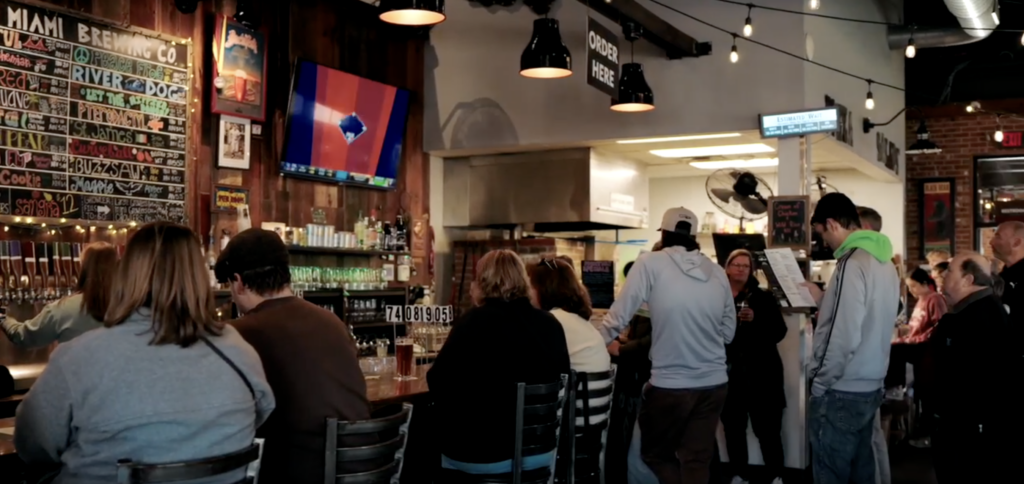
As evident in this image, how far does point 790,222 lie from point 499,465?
13.6ft

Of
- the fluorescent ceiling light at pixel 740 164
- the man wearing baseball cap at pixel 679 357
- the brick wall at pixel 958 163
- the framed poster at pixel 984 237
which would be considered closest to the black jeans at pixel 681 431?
the man wearing baseball cap at pixel 679 357

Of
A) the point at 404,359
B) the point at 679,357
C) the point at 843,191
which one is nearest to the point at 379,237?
the point at 404,359

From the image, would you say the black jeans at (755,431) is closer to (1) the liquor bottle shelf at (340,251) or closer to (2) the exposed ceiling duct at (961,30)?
(1) the liquor bottle shelf at (340,251)

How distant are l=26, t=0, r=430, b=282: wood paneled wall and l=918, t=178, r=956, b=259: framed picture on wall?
261 inches

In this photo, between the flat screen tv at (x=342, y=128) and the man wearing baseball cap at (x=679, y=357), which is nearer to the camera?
the man wearing baseball cap at (x=679, y=357)

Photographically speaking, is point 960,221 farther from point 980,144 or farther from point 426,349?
point 426,349

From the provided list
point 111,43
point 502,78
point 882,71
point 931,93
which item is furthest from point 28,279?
point 931,93

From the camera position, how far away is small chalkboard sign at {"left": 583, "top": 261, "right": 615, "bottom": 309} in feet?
24.1

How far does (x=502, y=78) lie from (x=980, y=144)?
6.61 meters

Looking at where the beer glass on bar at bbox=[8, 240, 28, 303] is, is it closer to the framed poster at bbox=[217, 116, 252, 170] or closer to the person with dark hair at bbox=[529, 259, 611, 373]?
the framed poster at bbox=[217, 116, 252, 170]

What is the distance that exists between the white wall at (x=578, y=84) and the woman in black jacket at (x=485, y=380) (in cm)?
419

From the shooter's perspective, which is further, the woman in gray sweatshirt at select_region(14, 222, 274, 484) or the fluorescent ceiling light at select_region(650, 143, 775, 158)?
Result: the fluorescent ceiling light at select_region(650, 143, 775, 158)

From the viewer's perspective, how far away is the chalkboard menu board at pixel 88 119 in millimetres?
5430

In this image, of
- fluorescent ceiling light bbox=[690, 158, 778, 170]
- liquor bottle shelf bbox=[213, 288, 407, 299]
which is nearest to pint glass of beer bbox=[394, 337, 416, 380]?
liquor bottle shelf bbox=[213, 288, 407, 299]
